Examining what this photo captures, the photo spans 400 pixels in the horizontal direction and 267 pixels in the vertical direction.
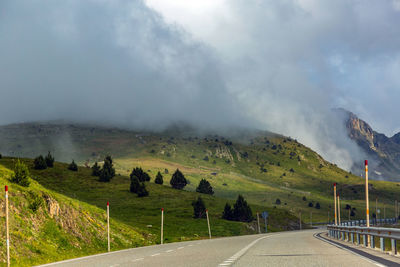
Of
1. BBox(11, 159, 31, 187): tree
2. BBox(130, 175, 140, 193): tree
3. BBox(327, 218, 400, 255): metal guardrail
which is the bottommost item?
BBox(327, 218, 400, 255): metal guardrail

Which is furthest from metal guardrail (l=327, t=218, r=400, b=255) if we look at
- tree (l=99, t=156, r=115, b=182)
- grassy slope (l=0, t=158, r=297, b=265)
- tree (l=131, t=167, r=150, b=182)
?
tree (l=131, t=167, r=150, b=182)

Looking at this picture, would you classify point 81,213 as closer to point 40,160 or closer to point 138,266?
point 138,266

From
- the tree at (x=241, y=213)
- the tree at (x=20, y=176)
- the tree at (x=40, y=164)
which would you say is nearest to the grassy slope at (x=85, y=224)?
the tree at (x=20, y=176)

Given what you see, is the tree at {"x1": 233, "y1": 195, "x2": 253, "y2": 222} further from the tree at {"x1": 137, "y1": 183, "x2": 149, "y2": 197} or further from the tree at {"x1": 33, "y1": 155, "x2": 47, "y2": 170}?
the tree at {"x1": 33, "y1": 155, "x2": 47, "y2": 170}

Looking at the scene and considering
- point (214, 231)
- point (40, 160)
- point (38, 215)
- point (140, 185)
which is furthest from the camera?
point (40, 160)

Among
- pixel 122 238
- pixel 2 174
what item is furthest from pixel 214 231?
pixel 2 174

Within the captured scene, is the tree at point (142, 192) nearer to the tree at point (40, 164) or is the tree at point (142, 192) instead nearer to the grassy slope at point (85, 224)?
the grassy slope at point (85, 224)

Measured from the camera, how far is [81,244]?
1309 inches

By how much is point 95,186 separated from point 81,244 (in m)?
94.1

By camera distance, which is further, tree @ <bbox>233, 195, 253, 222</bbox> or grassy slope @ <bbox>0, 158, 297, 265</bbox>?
tree @ <bbox>233, 195, 253, 222</bbox>

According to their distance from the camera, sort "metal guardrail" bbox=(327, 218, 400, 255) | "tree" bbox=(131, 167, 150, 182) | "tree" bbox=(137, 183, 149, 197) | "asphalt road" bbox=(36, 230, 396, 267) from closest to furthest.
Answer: "asphalt road" bbox=(36, 230, 396, 267)
"metal guardrail" bbox=(327, 218, 400, 255)
"tree" bbox=(137, 183, 149, 197)
"tree" bbox=(131, 167, 150, 182)

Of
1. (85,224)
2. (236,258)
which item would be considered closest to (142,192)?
(85,224)

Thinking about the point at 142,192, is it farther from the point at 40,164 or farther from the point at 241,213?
the point at 40,164

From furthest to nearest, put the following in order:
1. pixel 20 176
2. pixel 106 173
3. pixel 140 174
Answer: pixel 140 174
pixel 106 173
pixel 20 176
